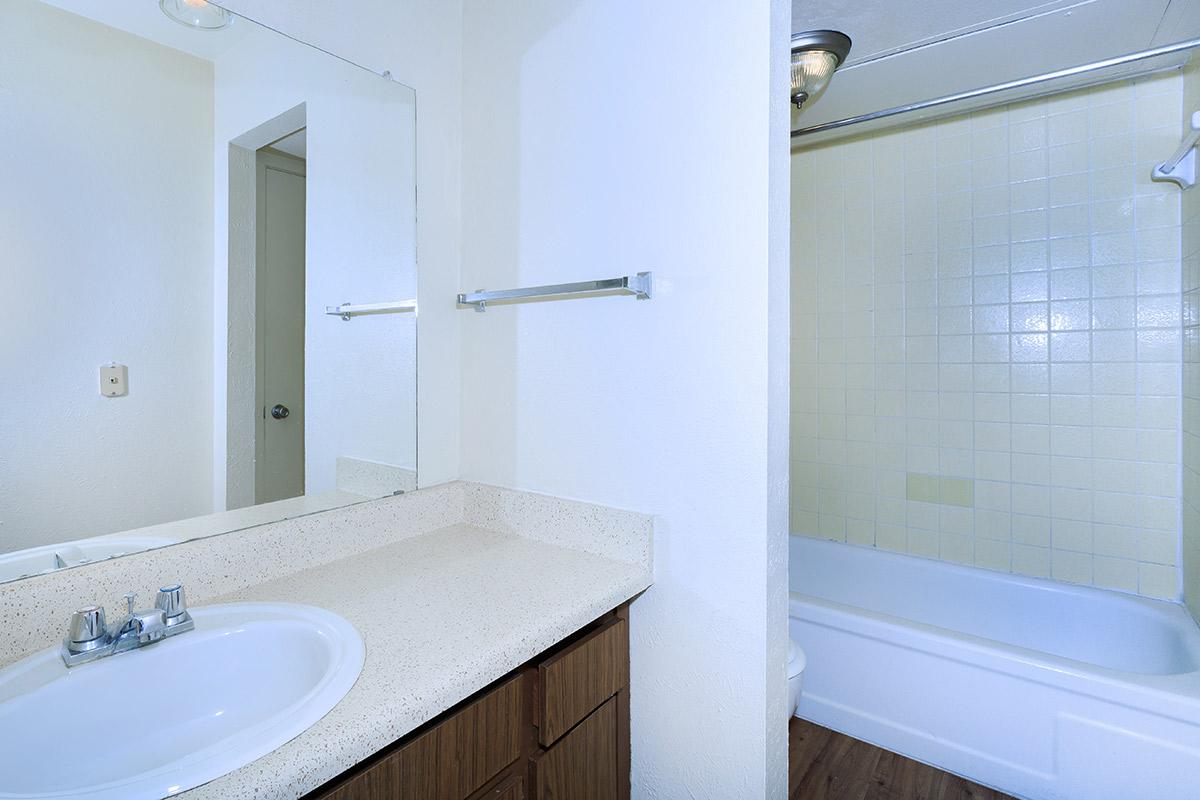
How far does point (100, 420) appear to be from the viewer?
0.96 m

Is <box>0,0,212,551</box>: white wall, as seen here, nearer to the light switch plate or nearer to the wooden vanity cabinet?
the light switch plate

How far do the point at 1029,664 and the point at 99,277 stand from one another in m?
2.31

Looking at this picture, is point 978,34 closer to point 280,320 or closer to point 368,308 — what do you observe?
point 368,308

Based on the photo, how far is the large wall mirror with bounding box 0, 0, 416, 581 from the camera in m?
0.88

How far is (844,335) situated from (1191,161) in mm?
1190

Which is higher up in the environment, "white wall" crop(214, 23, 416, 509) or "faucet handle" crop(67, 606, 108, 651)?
"white wall" crop(214, 23, 416, 509)

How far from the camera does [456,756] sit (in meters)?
0.82

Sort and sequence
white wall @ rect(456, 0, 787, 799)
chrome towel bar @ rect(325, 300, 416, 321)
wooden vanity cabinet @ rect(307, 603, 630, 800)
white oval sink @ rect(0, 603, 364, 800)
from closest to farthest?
white oval sink @ rect(0, 603, 364, 800)
wooden vanity cabinet @ rect(307, 603, 630, 800)
white wall @ rect(456, 0, 787, 799)
chrome towel bar @ rect(325, 300, 416, 321)

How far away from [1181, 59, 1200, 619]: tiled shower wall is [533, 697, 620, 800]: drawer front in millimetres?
1883

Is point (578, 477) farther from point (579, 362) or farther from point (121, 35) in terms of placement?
point (121, 35)

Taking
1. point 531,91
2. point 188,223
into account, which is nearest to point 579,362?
point 531,91

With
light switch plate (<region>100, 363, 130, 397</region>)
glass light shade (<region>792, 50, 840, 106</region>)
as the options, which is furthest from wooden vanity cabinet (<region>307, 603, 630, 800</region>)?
glass light shade (<region>792, 50, 840, 106</region>)

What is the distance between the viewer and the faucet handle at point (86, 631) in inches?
30.8

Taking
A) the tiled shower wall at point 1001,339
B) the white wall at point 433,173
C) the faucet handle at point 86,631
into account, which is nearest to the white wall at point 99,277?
the faucet handle at point 86,631
